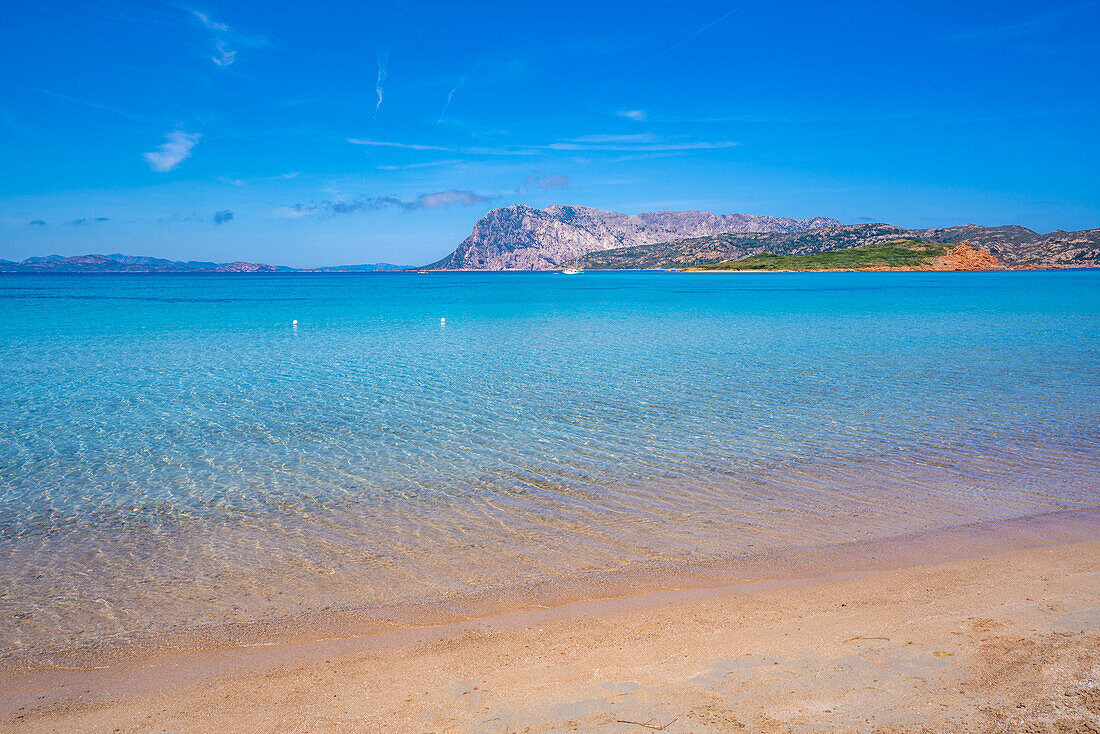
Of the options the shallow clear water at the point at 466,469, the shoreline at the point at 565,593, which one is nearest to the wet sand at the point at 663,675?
the shoreline at the point at 565,593

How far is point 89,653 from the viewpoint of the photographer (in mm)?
5719

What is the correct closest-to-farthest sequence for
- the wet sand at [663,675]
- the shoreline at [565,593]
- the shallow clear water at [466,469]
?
the wet sand at [663,675] < the shoreline at [565,593] < the shallow clear water at [466,469]

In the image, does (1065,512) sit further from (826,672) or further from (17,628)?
(17,628)

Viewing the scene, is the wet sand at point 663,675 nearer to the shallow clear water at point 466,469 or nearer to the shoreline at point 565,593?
the shoreline at point 565,593

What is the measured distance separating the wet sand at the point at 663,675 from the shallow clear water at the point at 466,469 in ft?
3.03

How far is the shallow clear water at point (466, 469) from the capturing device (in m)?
7.34

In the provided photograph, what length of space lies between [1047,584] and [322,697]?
6908 mm

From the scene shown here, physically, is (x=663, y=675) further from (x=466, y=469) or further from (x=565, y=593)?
(x=466, y=469)

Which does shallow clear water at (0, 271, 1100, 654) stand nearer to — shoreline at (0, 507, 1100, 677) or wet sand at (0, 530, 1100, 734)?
shoreline at (0, 507, 1100, 677)

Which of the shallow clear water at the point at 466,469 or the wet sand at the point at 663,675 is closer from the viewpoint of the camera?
the wet sand at the point at 663,675

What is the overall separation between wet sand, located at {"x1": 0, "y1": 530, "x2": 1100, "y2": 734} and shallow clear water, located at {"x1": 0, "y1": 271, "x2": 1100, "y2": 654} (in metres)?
0.92

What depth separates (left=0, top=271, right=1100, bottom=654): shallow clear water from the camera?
289 inches

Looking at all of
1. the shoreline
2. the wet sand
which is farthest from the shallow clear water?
the wet sand

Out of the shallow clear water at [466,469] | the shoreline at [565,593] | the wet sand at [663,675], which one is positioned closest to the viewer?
the wet sand at [663,675]
